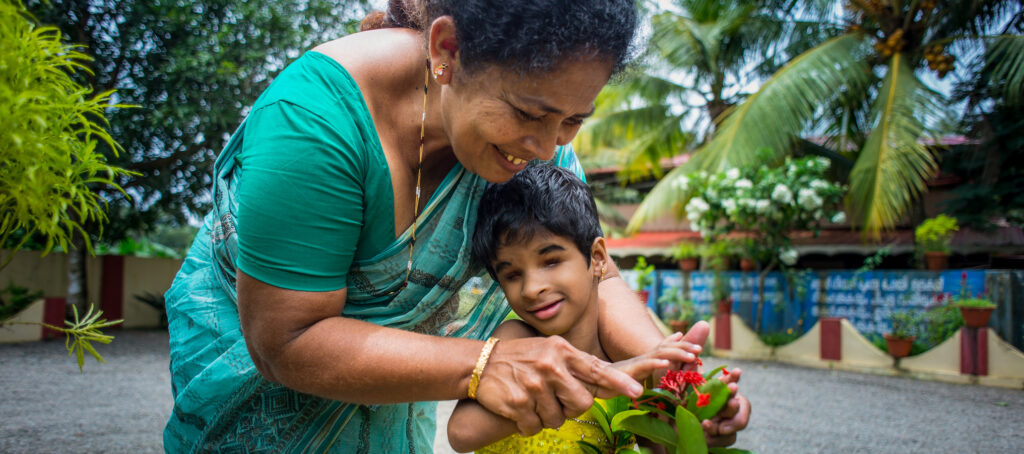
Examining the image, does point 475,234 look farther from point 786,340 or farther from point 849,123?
point 849,123

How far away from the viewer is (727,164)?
9.66m

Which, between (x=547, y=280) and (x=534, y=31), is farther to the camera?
(x=547, y=280)

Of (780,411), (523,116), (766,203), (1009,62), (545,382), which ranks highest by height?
(1009,62)

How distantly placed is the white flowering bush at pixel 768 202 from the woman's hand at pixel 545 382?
825cm

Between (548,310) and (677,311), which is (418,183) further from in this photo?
(677,311)

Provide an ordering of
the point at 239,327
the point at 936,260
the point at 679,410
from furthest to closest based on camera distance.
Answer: the point at 936,260 < the point at 239,327 < the point at 679,410

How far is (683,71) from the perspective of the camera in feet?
43.1

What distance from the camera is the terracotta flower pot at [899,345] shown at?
25.4 feet

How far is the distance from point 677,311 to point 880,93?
15.1 feet

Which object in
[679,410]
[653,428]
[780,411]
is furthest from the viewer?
[780,411]

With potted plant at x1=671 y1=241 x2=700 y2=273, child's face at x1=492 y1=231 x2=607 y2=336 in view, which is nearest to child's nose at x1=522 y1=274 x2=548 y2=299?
child's face at x1=492 y1=231 x2=607 y2=336

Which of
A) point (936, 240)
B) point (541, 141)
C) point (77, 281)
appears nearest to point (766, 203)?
point (936, 240)

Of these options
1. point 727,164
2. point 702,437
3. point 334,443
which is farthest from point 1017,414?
point 334,443

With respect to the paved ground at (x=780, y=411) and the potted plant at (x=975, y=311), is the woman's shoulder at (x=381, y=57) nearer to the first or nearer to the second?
the paved ground at (x=780, y=411)
